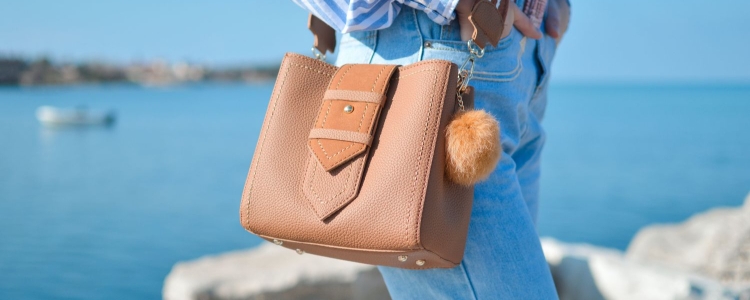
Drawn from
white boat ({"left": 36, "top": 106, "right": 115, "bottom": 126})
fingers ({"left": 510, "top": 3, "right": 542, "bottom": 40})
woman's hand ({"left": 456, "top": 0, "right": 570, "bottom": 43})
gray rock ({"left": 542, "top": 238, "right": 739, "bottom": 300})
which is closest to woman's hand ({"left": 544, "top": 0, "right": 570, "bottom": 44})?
woman's hand ({"left": 456, "top": 0, "right": 570, "bottom": 43})

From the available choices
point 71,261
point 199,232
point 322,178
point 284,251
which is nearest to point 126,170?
point 199,232

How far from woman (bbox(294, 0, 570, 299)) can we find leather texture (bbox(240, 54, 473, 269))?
2.6 inches

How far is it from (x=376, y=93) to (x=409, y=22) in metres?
0.16


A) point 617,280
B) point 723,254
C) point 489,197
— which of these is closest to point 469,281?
A: point 489,197

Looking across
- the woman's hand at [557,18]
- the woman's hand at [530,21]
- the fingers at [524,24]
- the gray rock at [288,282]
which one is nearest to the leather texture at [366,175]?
the woman's hand at [530,21]

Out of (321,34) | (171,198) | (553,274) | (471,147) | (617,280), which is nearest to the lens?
(471,147)

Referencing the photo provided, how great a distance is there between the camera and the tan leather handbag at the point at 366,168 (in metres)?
1.11

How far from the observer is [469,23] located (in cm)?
122

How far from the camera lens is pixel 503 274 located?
1217 mm

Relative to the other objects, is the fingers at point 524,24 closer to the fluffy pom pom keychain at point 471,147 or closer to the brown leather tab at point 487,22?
the brown leather tab at point 487,22

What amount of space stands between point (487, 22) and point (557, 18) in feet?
1.36

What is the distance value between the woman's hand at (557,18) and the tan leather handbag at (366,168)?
0.94 ft

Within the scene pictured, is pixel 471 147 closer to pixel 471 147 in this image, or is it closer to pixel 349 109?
pixel 471 147

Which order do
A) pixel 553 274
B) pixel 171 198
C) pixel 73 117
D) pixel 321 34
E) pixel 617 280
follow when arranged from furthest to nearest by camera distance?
pixel 73 117, pixel 171 198, pixel 553 274, pixel 617 280, pixel 321 34
